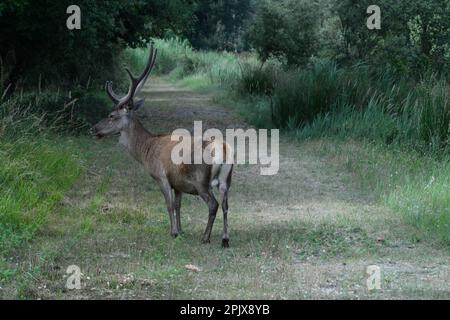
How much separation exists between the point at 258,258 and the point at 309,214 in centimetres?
260

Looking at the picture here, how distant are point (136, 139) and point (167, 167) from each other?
950 mm

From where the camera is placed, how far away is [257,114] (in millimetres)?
21016

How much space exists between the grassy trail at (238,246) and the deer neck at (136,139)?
0.78 m

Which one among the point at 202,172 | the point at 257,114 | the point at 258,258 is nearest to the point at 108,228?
the point at 202,172

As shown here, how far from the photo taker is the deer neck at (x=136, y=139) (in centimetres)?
1084

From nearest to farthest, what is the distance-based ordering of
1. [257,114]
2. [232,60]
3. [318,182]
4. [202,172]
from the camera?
1. [202,172]
2. [318,182]
3. [257,114]
4. [232,60]

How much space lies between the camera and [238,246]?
31.6 ft

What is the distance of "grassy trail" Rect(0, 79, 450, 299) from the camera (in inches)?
305

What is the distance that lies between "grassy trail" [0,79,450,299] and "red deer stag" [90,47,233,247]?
15.4 inches

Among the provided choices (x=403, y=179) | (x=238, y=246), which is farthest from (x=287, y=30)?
(x=238, y=246)
